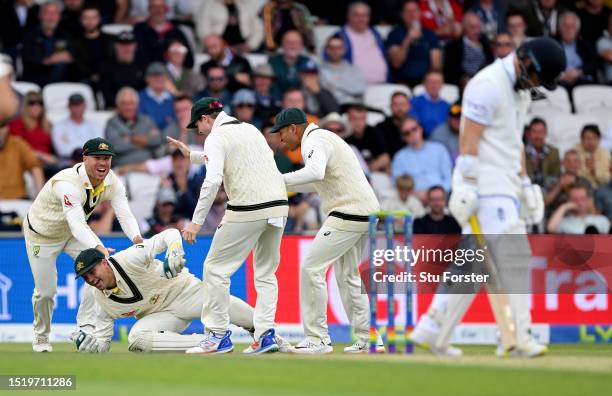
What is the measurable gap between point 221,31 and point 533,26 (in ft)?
16.0

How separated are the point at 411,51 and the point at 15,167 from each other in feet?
20.6

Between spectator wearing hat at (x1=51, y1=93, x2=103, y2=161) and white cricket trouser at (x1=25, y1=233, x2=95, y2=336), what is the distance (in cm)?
503

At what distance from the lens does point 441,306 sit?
30.2 ft

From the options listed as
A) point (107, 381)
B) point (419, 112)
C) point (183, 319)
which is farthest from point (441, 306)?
point (419, 112)

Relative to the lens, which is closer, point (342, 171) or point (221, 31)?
point (342, 171)

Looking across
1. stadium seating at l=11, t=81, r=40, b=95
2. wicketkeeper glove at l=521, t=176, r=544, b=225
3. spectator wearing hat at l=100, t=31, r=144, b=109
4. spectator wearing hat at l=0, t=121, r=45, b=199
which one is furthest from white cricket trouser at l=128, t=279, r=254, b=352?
spectator wearing hat at l=100, t=31, r=144, b=109

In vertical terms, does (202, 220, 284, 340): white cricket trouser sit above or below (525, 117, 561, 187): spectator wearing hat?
below

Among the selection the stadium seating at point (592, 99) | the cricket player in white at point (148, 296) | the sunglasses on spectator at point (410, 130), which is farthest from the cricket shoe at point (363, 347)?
the stadium seating at point (592, 99)

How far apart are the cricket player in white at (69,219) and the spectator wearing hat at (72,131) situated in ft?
16.4

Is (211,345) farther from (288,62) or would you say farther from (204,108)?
(288,62)

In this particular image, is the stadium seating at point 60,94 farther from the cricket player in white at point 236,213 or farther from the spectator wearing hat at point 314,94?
the cricket player in white at point 236,213

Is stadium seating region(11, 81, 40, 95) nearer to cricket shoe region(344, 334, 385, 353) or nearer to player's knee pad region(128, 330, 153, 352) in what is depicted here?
player's knee pad region(128, 330, 153, 352)

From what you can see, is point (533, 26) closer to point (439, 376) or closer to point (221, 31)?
point (221, 31)

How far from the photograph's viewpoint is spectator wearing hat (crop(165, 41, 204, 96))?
59.4ft
